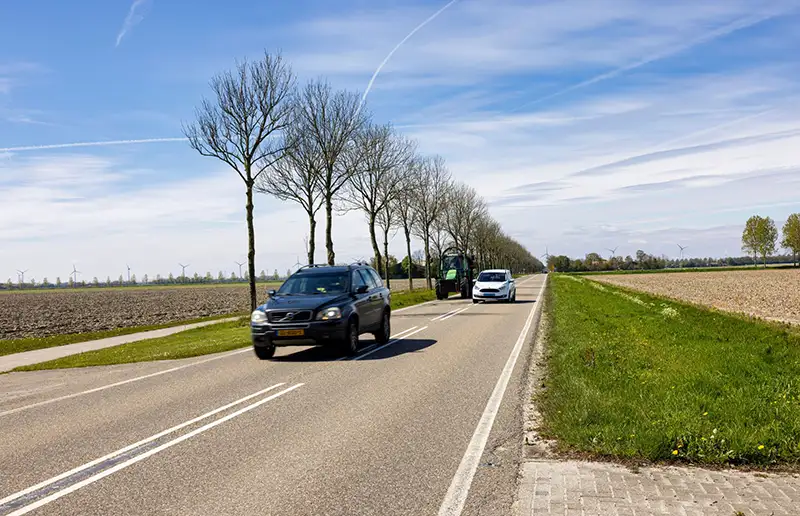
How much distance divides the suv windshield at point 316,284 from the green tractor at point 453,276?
26.2m

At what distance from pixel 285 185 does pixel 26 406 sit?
86.7 ft

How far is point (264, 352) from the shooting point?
13.6 meters

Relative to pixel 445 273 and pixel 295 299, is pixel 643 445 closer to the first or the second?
pixel 295 299

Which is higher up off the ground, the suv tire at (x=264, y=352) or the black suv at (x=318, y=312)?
the black suv at (x=318, y=312)

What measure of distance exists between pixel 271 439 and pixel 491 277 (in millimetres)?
28358

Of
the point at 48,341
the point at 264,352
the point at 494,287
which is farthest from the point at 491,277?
the point at 264,352

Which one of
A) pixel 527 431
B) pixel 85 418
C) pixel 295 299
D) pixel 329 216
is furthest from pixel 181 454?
pixel 329 216

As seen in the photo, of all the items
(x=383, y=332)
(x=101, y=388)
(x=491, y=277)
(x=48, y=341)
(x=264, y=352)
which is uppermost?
(x=491, y=277)

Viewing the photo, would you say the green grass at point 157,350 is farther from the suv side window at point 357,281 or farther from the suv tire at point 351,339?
the suv tire at point 351,339

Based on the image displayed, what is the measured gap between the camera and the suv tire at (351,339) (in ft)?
43.8

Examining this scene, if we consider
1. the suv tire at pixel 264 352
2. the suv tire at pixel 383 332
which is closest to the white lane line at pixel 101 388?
the suv tire at pixel 264 352

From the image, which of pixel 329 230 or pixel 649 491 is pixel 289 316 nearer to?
pixel 649 491

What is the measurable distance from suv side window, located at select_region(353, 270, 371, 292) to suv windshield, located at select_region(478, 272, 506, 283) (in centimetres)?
1921

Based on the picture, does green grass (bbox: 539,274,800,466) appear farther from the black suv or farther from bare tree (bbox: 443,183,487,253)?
bare tree (bbox: 443,183,487,253)
